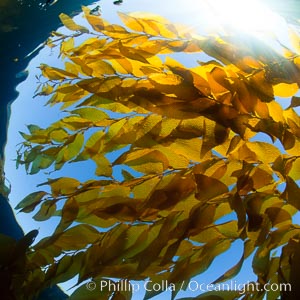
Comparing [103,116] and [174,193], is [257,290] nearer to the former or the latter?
[174,193]

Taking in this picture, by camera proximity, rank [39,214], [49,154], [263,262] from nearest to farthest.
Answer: [263,262]
[39,214]
[49,154]

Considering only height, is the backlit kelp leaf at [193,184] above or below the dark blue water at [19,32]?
below

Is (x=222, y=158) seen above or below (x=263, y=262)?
above

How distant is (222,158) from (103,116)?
245mm

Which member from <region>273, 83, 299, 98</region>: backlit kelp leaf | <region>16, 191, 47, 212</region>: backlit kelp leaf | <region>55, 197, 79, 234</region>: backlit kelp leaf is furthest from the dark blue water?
<region>273, 83, 299, 98</region>: backlit kelp leaf

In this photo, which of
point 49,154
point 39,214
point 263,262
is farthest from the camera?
point 49,154

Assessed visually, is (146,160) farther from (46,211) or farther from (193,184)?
(46,211)

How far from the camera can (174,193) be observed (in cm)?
43

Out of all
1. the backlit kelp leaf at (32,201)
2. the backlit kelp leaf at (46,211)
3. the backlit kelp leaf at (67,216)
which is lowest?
the backlit kelp leaf at (67,216)

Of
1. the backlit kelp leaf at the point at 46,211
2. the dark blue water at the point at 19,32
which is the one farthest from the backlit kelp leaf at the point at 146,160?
the dark blue water at the point at 19,32

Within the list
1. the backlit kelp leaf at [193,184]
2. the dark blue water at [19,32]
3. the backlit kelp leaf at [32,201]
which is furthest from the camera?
the dark blue water at [19,32]

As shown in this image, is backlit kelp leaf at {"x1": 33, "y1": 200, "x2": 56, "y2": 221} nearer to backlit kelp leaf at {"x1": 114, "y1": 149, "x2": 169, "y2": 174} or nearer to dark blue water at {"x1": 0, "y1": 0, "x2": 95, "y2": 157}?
backlit kelp leaf at {"x1": 114, "y1": 149, "x2": 169, "y2": 174}

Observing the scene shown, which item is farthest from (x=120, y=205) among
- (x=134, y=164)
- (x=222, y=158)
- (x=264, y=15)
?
(x=264, y=15)

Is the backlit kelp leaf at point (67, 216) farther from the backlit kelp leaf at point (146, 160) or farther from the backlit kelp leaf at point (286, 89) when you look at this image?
the backlit kelp leaf at point (286, 89)
